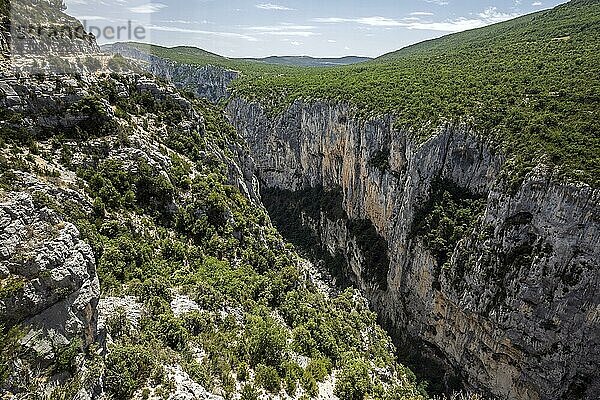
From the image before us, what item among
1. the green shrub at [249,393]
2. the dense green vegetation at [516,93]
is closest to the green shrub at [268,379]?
the green shrub at [249,393]

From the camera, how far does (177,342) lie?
16.7m

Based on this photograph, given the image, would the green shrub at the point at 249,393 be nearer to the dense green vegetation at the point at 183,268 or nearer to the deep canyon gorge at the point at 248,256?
the dense green vegetation at the point at 183,268

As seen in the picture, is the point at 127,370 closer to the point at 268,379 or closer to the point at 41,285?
the point at 41,285

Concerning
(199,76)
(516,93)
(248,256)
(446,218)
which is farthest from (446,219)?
(199,76)

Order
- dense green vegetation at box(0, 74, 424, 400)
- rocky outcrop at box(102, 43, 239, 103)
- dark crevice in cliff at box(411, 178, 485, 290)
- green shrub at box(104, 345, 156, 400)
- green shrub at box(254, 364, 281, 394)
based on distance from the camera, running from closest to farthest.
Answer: green shrub at box(104, 345, 156, 400) < dense green vegetation at box(0, 74, 424, 400) < green shrub at box(254, 364, 281, 394) < dark crevice in cliff at box(411, 178, 485, 290) < rocky outcrop at box(102, 43, 239, 103)

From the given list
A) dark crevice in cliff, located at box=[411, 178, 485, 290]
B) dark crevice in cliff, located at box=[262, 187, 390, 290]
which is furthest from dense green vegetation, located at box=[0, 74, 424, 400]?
dark crevice in cliff, located at box=[262, 187, 390, 290]

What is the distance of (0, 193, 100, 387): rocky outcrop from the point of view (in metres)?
9.62

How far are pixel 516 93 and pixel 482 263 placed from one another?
19.2 meters

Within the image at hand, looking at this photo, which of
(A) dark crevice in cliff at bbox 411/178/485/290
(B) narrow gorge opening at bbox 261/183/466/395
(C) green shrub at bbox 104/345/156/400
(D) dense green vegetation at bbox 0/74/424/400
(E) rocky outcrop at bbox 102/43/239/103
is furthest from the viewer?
(E) rocky outcrop at bbox 102/43/239/103

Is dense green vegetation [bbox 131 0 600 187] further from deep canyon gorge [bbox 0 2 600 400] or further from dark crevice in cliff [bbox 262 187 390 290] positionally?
dark crevice in cliff [bbox 262 187 390 290]

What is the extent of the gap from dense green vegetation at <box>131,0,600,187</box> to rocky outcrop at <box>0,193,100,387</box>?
3163 centimetres

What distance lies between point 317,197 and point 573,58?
1547 inches

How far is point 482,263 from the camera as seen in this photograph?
3400 cm

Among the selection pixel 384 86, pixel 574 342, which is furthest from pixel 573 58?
pixel 574 342
